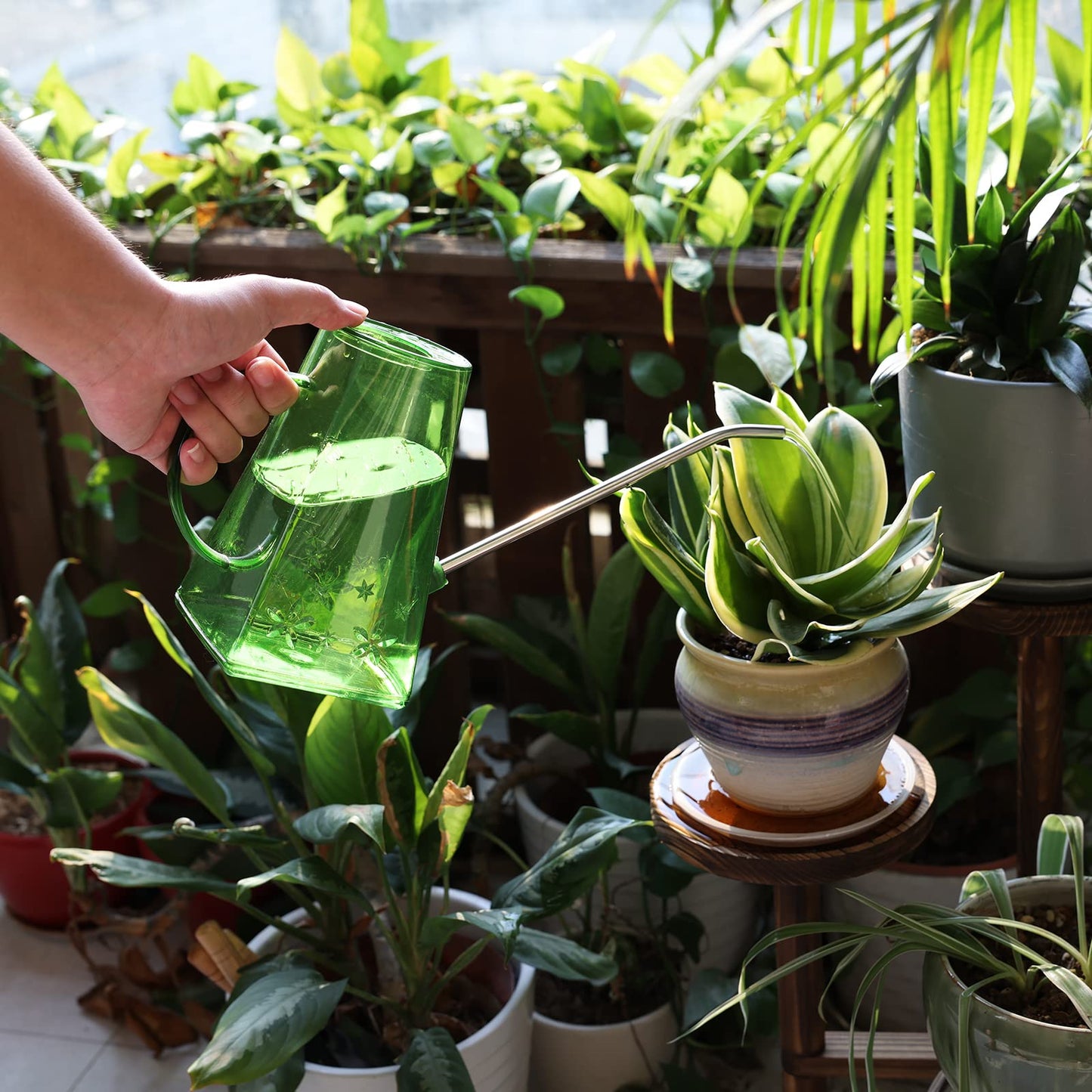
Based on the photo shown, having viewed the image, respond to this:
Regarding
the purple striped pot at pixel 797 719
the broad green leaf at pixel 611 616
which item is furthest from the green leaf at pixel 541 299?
the purple striped pot at pixel 797 719

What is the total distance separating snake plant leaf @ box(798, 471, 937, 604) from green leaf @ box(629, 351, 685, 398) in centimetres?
54

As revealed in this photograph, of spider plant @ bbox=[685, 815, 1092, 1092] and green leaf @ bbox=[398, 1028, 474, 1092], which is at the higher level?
spider plant @ bbox=[685, 815, 1092, 1092]

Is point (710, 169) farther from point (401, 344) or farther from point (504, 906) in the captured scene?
point (504, 906)

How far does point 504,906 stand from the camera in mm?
1265

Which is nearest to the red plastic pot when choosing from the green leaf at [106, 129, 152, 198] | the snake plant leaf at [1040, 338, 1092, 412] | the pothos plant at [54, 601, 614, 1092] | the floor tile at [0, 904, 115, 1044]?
the floor tile at [0, 904, 115, 1044]

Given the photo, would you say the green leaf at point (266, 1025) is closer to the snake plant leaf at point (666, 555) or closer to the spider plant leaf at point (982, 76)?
the snake plant leaf at point (666, 555)

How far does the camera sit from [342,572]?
2.47 ft

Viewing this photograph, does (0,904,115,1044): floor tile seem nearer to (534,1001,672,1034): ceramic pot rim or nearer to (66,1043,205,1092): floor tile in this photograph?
(66,1043,205,1092): floor tile

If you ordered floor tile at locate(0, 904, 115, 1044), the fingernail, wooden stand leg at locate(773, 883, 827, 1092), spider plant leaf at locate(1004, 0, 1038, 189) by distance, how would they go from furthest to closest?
1. floor tile at locate(0, 904, 115, 1044)
2. wooden stand leg at locate(773, 883, 827, 1092)
3. the fingernail
4. spider plant leaf at locate(1004, 0, 1038, 189)

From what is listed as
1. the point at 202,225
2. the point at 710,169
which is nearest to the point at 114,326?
the point at 710,169

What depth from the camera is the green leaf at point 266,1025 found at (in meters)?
1.11

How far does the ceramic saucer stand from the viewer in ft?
3.28

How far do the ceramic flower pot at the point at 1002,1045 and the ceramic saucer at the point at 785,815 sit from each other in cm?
12

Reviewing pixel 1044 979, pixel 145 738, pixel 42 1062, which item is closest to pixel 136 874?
pixel 145 738
